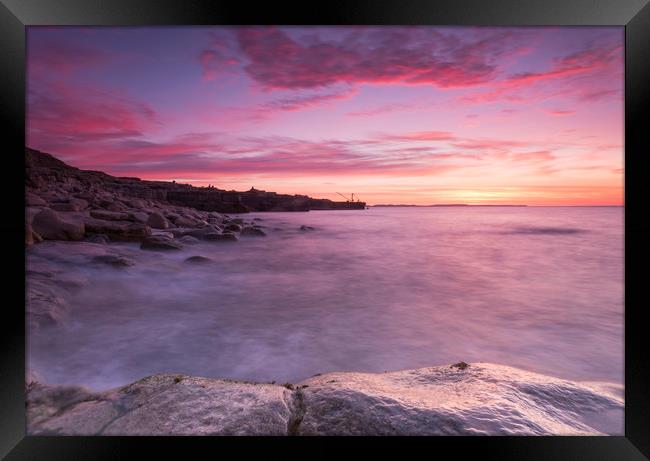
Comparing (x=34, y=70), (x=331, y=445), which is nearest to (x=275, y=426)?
(x=331, y=445)

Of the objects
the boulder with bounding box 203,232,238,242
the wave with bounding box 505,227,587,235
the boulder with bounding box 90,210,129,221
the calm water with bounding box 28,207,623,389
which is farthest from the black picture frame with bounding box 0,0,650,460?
the wave with bounding box 505,227,587,235

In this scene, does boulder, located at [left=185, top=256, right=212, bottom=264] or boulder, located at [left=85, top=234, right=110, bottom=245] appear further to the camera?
boulder, located at [left=185, top=256, right=212, bottom=264]

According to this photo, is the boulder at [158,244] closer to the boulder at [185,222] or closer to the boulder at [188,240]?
the boulder at [188,240]

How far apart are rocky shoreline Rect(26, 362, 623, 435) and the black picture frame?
0.18 meters

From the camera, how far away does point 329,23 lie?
2.23m

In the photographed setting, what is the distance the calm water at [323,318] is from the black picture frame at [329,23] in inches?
15.0

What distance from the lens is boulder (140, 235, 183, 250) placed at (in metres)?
6.95

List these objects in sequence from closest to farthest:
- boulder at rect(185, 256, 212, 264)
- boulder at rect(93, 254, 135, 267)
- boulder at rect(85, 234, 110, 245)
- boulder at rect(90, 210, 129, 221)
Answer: boulder at rect(93, 254, 135, 267) → boulder at rect(85, 234, 110, 245) → boulder at rect(185, 256, 212, 264) → boulder at rect(90, 210, 129, 221)

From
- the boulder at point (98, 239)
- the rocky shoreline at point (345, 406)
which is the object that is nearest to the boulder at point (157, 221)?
the boulder at point (98, 239)

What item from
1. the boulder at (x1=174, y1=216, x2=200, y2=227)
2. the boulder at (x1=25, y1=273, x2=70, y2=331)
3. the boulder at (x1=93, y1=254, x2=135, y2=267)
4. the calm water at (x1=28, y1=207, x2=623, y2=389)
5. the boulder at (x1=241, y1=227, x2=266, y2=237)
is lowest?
the calm water at (x1=28, y1=207, x2=623, y2=389)

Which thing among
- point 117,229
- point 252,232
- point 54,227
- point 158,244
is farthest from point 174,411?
point 252,232

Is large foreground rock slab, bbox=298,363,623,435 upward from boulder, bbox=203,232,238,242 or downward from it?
downward

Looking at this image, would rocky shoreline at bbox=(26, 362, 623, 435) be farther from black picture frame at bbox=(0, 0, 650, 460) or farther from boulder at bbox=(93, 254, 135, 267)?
boulder at bbox=(93, 254, 135, 267)

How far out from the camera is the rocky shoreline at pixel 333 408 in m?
1.90
